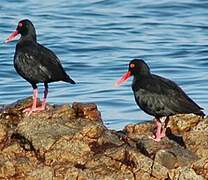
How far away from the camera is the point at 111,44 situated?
29141 mm

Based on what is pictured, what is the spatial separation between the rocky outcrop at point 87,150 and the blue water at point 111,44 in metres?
4.39

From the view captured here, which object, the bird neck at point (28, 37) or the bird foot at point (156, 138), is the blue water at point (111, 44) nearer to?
the bird neck at point (28, 37)

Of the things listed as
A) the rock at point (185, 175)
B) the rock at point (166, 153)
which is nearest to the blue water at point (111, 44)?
the rock at point (166, 153)

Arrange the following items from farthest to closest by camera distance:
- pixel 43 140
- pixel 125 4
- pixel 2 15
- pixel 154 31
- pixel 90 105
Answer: pixel 125 4 → pixel 2 15 → pixel 154 31 → pixel 90 105 → pixel 43 140

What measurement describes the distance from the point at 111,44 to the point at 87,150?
57.5 ft

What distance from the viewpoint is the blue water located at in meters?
20.4

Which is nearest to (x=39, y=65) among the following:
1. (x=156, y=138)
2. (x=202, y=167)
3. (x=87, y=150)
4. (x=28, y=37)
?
(x=28, y=37)

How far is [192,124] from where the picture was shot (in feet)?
43.6

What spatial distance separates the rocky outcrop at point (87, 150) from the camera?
436 inches

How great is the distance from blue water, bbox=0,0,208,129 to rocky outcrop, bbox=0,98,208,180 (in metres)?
4.39

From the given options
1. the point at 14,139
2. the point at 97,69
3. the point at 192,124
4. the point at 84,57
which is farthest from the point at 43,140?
the point at 84,57

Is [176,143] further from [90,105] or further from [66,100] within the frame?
[66,100]

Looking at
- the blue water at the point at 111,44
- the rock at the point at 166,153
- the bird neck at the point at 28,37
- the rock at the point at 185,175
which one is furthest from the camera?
the blue water at the point at 111,44

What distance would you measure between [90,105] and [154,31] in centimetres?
1853
